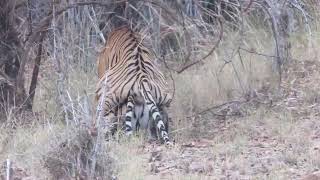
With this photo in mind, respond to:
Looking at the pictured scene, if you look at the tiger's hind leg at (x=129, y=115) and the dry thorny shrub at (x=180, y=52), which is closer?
the tiger's hind leg at (x=129, y=115)

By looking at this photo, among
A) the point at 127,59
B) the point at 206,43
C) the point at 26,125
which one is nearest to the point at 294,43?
the point at 206,43

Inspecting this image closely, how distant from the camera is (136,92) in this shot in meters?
9.24

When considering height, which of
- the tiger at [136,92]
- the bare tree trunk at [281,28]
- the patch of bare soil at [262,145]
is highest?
the bare tree trunk at [281,28]

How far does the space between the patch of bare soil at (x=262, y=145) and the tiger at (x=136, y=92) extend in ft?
1.95

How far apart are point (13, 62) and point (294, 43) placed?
3837 millimetres

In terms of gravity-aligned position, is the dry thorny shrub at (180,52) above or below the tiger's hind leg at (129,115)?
above

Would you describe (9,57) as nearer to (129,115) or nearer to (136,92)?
(136,92)

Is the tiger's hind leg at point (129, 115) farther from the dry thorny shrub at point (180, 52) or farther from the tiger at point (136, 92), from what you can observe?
the dry thorny shrub at point (180, 52)

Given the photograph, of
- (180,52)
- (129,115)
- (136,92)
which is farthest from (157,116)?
(180,52)

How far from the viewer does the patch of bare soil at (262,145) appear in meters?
6.91

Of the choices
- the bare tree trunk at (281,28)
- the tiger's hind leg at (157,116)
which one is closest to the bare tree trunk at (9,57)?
the tiger's hind leg at (157,116)

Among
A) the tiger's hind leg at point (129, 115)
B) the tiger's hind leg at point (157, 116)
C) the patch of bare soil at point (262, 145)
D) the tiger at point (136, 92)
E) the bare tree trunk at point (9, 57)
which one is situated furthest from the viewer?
the bare tree trunk at point (9, 57)

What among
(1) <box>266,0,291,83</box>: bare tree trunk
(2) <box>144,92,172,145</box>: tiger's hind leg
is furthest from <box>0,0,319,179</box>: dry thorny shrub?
(2) <box>144,92,172,145</box>: tiger's hind leg

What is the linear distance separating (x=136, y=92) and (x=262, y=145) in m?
1.84
